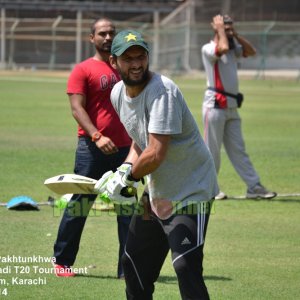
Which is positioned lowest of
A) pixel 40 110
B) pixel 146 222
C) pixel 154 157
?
pixel 40 110

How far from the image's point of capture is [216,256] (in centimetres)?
853

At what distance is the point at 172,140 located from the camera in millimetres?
5773

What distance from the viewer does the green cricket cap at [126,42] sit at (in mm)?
5660

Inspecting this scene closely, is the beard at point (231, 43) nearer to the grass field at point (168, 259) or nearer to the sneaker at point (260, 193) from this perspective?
the sneaker at point (260, 193)

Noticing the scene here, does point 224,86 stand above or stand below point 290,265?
above

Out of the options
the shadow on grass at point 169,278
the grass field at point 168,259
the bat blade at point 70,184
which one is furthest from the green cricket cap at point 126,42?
the shadow on grass at point 169,278

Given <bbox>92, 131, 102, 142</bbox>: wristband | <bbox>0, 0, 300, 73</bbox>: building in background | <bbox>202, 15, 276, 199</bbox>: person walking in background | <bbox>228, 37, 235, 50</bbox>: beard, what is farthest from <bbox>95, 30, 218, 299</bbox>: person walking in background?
<bbox>0, 0, 300, 73</bbox>: building in background

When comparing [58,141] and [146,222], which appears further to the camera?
[58,141]

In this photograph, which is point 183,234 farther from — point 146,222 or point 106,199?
point 106,199

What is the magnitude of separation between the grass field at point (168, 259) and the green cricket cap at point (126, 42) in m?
2.29

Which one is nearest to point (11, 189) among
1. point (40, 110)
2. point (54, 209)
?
point (54, 209)

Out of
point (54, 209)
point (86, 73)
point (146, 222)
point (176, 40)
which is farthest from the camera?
point (176, 40)

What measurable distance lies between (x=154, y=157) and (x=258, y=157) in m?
10.7

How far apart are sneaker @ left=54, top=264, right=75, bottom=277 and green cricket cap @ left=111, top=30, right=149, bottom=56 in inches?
106
